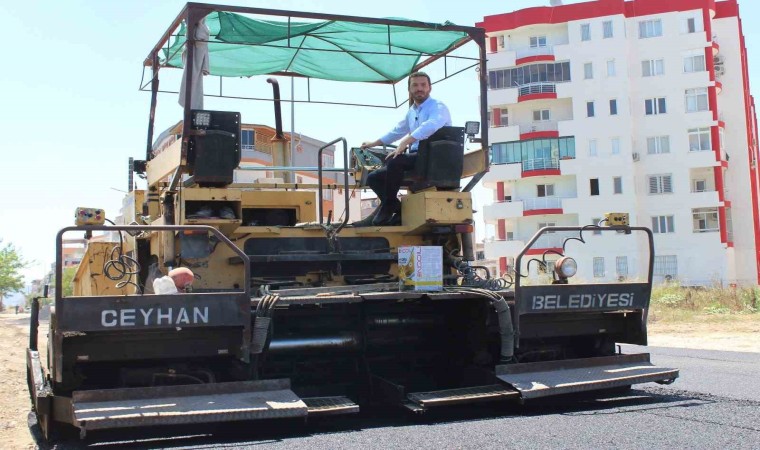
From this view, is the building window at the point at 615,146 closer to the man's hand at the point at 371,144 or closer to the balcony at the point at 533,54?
the balcony at the point at 533,54

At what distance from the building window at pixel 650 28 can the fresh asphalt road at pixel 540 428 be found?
50.7m

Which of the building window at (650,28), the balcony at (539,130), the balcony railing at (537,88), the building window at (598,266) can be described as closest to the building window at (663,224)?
the building window at (598,266)

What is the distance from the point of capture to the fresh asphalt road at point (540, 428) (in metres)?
5.16

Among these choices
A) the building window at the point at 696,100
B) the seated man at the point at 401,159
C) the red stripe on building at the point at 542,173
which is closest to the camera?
the seated man at the point at 401,159

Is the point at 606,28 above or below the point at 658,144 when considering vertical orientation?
above

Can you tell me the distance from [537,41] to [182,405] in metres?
53.6

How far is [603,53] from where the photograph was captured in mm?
54719

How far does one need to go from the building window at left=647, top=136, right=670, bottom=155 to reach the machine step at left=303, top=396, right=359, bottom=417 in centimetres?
5158

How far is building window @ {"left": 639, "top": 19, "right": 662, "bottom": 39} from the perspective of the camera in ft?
178

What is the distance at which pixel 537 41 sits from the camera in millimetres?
56312

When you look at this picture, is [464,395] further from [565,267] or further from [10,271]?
[10,271]

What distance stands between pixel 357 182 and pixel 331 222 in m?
1.10

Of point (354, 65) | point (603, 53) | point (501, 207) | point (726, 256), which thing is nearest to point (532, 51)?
point (603, 53)

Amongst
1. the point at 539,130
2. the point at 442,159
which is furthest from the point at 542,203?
the point at 442,159
